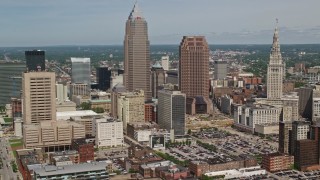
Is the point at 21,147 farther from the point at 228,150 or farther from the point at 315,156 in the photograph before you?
the point at 315,156

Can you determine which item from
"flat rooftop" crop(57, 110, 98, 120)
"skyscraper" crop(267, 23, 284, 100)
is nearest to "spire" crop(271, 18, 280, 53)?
"skyscraper" crop(267, 23, 284, 100)

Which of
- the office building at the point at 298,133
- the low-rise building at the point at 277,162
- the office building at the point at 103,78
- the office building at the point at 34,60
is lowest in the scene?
the low-rise building at the point at 277,162

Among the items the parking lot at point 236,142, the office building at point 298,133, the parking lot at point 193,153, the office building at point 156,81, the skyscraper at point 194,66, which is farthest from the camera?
the office building at point 156,81

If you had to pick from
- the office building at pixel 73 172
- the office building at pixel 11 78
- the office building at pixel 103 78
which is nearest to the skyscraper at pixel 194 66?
the office building at pixel 103 78

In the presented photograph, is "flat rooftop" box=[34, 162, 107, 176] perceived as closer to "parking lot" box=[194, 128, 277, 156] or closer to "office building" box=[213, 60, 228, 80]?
"parking lot" box=[194, 128, 277, 156]

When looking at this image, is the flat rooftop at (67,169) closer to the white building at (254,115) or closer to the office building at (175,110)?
the office building at (175,110)

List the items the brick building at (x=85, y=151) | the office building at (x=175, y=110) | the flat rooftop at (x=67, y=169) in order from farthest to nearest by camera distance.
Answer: the office building at (x=175, y=110)
the brick building at (x=85, y=151)
the flat rooftop at (x=67, y=169)
